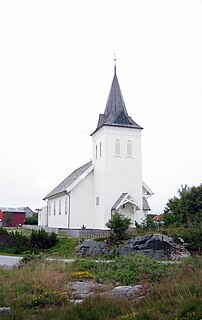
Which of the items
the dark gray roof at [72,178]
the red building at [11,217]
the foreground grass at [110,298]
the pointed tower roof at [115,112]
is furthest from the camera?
the red building at [11,217]

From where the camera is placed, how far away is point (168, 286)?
929 centimetres

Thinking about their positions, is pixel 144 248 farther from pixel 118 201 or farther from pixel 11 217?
pixel 11 217

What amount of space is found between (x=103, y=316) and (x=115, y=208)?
2655 cm

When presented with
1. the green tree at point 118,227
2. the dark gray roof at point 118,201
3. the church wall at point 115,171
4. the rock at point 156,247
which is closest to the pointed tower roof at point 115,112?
the church wall at point 115,171

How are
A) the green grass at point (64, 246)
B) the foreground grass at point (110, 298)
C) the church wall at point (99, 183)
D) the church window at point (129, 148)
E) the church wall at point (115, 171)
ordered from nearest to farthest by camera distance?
the foreground grass at point (110, 298), the green grass at point (64, 246), the church wall at point (115, 171), the church wall at point (99, 183), the church window at point (129, 148)

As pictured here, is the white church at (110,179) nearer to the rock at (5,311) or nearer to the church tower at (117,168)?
the church tower at (117,168)

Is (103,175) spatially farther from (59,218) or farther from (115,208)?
(59,218)

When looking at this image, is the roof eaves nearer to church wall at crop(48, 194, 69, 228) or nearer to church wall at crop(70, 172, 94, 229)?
church wall at crop(70, 172, 94, 229)

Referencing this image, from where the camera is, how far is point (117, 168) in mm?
36125

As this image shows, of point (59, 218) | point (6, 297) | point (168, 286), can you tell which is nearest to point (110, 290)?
point (168, 286)

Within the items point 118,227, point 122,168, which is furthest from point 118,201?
point 118,227

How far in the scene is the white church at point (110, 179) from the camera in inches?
1399

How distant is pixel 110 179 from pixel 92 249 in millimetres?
14414

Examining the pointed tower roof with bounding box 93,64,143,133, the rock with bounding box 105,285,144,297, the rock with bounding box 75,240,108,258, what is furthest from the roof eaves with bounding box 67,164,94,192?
the rock with bounding box 105,285,144,297
